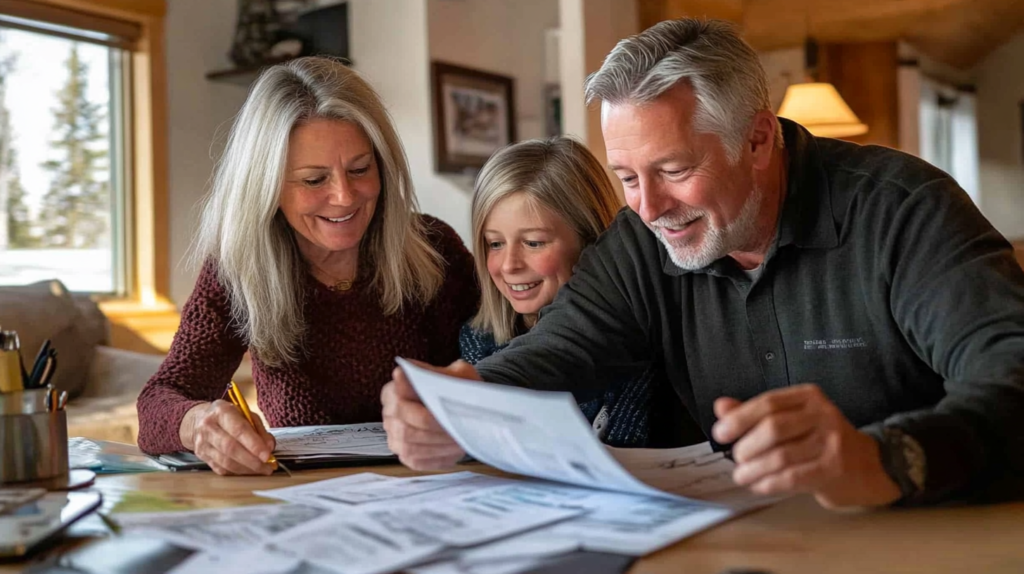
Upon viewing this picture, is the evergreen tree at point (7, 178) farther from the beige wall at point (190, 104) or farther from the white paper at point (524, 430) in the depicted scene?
the white paper at point (524, 430)

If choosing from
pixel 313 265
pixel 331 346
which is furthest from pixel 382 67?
pixel 331 346

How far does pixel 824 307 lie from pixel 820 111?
385 centimetres

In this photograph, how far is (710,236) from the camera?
1315mm

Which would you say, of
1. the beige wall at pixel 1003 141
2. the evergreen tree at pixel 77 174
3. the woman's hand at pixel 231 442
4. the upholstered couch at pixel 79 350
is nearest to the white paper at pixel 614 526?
the woman's hand at pixel 231 442

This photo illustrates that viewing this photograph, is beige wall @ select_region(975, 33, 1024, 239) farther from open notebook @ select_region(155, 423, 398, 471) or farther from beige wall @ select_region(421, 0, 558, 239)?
open notebook @ select_region(155, 423, 398, 471)

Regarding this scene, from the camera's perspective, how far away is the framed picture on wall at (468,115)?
14.2 ft

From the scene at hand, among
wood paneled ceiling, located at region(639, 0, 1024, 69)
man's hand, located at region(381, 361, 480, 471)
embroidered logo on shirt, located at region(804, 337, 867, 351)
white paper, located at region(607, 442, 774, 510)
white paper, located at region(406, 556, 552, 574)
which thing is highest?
wood paneled ceiling, located at region(639, 0, 1024, 69)

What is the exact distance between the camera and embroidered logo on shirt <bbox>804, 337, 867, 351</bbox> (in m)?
1.29

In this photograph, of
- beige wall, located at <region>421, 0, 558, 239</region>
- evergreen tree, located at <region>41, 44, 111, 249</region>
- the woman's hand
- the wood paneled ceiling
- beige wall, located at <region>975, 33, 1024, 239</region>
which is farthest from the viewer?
beige wall, located at <region>975, 33, 1024, 239</region>

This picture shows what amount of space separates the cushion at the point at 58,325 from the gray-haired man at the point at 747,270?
257 cm

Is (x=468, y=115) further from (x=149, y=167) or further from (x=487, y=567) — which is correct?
(x=487, y=567)

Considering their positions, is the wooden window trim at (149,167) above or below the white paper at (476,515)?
above

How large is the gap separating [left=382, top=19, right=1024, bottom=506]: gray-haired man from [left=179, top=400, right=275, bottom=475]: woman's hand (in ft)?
0.66

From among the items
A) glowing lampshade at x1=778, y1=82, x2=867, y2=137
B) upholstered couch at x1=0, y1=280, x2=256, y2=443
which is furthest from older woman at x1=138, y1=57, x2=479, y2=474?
glowing lampshade at x1=778, y1=82, x2=867, y2=137
